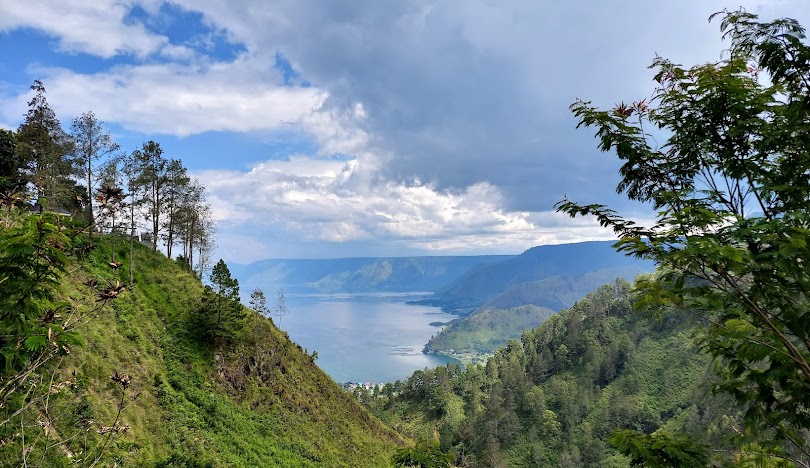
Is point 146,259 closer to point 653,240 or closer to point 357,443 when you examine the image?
point 357,443

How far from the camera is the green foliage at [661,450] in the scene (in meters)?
4.38

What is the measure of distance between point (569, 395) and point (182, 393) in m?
90.5

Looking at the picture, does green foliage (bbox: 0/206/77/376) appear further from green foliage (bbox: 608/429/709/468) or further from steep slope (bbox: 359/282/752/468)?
steep slope (bbox: 359/282/752/468)

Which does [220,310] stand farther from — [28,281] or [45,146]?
[28,281]

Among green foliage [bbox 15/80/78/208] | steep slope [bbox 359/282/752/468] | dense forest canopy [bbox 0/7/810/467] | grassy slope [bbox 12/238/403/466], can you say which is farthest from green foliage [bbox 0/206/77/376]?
steep slope [bbox 359/282/752/468]

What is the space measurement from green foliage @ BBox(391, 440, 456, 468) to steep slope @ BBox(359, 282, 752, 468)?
66783 millimetres

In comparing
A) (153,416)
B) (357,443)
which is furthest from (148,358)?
(357,443)

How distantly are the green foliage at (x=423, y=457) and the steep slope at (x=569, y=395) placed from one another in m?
66.8

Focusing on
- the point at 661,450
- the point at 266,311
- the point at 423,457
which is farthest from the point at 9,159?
the point at 661,450

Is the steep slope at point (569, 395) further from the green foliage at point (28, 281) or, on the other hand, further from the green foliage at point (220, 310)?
the green foliage at point (28, 281)

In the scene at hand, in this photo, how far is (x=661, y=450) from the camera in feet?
15.4

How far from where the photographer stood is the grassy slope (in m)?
15.5

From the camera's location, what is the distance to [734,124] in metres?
4.84

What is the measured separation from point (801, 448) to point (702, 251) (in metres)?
2.99
